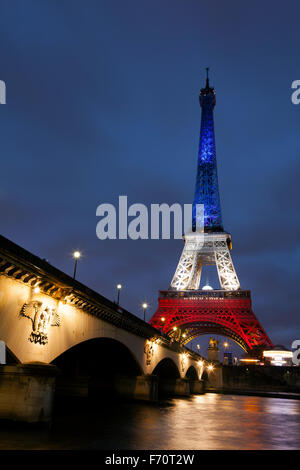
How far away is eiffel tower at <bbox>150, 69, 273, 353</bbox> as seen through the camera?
75688 millimetres

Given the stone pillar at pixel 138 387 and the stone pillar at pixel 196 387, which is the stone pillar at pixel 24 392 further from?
the stone pillar at pixel 196 387

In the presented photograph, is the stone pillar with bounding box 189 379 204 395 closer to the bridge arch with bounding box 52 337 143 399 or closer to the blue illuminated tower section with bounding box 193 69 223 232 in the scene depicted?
the bridge arch with bounding box 52 337 143 399

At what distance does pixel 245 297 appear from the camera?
78438 mm

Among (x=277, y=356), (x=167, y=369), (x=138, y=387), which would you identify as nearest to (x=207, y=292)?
(x=277, y=356)

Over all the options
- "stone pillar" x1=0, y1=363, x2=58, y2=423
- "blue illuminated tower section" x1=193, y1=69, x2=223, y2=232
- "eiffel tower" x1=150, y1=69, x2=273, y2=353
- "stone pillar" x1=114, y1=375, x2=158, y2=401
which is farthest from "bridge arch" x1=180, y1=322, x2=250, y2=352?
"stone pillar" x1=0, y1=363, x2=58, y2=423

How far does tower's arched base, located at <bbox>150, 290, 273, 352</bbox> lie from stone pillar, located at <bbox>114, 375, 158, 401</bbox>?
3617 cm

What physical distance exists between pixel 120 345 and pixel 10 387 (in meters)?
16.9

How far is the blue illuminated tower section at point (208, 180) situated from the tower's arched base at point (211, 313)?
2658 cm

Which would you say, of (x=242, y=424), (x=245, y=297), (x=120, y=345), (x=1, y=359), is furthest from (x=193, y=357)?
(x=1, y=359)

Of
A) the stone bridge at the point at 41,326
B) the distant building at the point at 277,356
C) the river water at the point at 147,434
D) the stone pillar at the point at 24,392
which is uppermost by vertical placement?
the stone bridge at the point at 41,326

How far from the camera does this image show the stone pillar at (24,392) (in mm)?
15875

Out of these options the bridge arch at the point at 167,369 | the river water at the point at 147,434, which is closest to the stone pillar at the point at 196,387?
the bridge arch at the point at 167,369

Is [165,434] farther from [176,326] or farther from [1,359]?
[176,326]

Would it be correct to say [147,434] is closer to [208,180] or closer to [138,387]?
[138,387]
